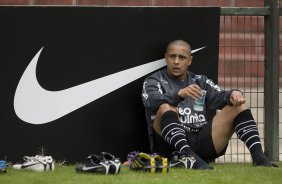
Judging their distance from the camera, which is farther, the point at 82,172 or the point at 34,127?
the point at 34,127

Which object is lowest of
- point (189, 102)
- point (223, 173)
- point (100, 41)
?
point (223, 173)

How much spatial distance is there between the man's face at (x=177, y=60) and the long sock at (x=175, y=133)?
20.1 inches

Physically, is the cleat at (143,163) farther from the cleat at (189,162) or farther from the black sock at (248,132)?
the black sock at (248,132)

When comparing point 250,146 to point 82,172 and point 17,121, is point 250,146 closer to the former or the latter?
point 82,172

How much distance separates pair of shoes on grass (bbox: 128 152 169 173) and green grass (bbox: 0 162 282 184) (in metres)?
0.06

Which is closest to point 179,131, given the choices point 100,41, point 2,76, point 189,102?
point 189,102

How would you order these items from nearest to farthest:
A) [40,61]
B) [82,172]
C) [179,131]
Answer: [82,172] < [179,131] < [40,61]

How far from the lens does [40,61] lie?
6867 mm

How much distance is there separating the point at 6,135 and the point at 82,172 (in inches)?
42.9

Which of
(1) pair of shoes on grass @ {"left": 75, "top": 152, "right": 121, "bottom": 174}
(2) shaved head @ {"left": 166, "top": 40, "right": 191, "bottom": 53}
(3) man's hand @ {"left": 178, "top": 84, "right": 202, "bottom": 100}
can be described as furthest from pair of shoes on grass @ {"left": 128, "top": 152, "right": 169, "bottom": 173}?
(2) shaved head @ {"left": 166, "top": 40, "right": 191, "bottom": 53}

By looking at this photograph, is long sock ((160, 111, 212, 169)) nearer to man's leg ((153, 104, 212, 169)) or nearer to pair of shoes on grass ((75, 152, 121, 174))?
man's leg ((153, 104, 212, 169))

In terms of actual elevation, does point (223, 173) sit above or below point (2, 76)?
below

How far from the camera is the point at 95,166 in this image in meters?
5.98

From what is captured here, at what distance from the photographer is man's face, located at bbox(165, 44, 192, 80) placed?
6855mm
